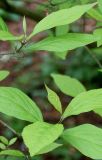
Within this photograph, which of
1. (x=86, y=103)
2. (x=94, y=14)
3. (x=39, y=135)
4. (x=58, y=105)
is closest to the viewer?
(x=39, y=135)

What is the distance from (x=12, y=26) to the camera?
730cm

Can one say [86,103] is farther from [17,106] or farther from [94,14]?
[94,14]

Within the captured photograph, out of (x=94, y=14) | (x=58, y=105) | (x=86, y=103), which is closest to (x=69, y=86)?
(x=94, y=14)

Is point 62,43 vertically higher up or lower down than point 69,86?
higher up

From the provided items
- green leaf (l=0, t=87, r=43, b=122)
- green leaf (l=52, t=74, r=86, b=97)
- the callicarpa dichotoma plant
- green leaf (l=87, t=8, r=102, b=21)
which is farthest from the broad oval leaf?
green leaf (l=52, t=74, r=86, b=97)

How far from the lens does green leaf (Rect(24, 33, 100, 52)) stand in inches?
45.0

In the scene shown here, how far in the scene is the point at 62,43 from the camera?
1.16 m

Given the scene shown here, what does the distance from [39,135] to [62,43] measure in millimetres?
275

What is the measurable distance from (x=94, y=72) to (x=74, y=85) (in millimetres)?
3516

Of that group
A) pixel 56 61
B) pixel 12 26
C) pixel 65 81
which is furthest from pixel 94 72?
pixel 65 81

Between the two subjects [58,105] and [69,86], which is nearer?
[58,105]

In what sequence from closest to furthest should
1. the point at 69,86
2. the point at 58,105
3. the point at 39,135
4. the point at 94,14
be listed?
the point at 39,135 → the point at 58,105 → the point at 94,14 → the point at 69,86

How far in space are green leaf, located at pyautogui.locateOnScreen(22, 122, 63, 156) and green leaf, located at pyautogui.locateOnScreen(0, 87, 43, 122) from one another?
0.06 metres

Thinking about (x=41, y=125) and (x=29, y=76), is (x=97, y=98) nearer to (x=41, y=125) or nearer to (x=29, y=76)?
(x=41, y=125)
